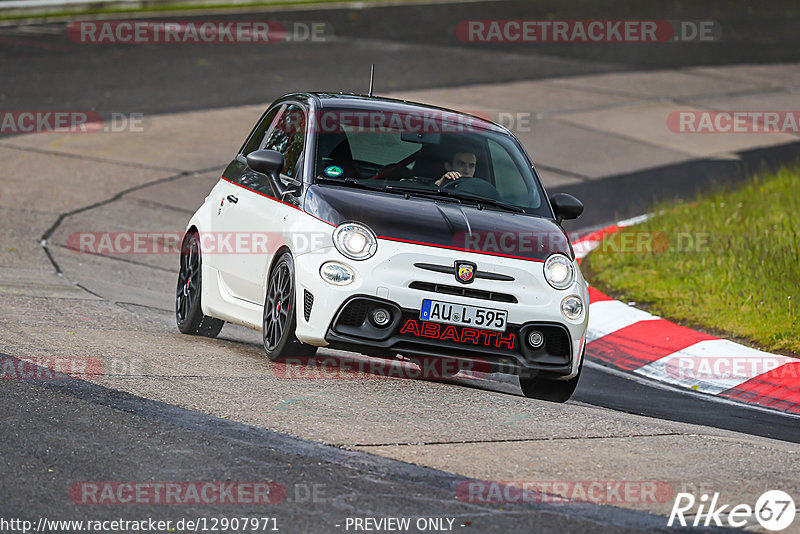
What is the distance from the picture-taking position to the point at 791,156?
1755 cm

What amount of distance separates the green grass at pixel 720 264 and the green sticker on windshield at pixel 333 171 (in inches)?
137

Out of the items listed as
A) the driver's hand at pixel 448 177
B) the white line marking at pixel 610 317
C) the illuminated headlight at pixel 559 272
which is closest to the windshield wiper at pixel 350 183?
the driver's hand at pixel 448 177

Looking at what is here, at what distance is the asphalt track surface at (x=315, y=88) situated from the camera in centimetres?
497

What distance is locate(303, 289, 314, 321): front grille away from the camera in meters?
6.99

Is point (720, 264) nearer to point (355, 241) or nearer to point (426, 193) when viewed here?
point (426, 193)

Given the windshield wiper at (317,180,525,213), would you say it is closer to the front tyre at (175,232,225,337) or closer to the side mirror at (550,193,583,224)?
the side mirror at (550,193,583,224)

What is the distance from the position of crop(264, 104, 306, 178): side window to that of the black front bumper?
1283 millimetres

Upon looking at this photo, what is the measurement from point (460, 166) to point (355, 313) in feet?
5.29

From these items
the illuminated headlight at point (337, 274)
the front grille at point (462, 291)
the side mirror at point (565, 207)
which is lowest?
the front grille at point (462, 291)

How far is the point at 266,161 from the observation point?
7754mm

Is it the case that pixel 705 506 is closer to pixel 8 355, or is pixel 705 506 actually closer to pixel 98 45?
pixel 8 355

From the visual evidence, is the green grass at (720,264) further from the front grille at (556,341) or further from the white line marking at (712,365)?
the front grille at (556,341)

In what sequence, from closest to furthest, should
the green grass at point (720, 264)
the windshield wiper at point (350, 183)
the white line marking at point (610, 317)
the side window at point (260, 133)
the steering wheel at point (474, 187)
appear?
the windshield wiper at point (350, 183), the steering wheel at point (474, 187), the side window at point (260, 133), the green grass at point (720, 264), the white line marking at point (610, 317)

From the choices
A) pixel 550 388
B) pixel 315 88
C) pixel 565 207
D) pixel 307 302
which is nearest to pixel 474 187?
pixel 565 207
